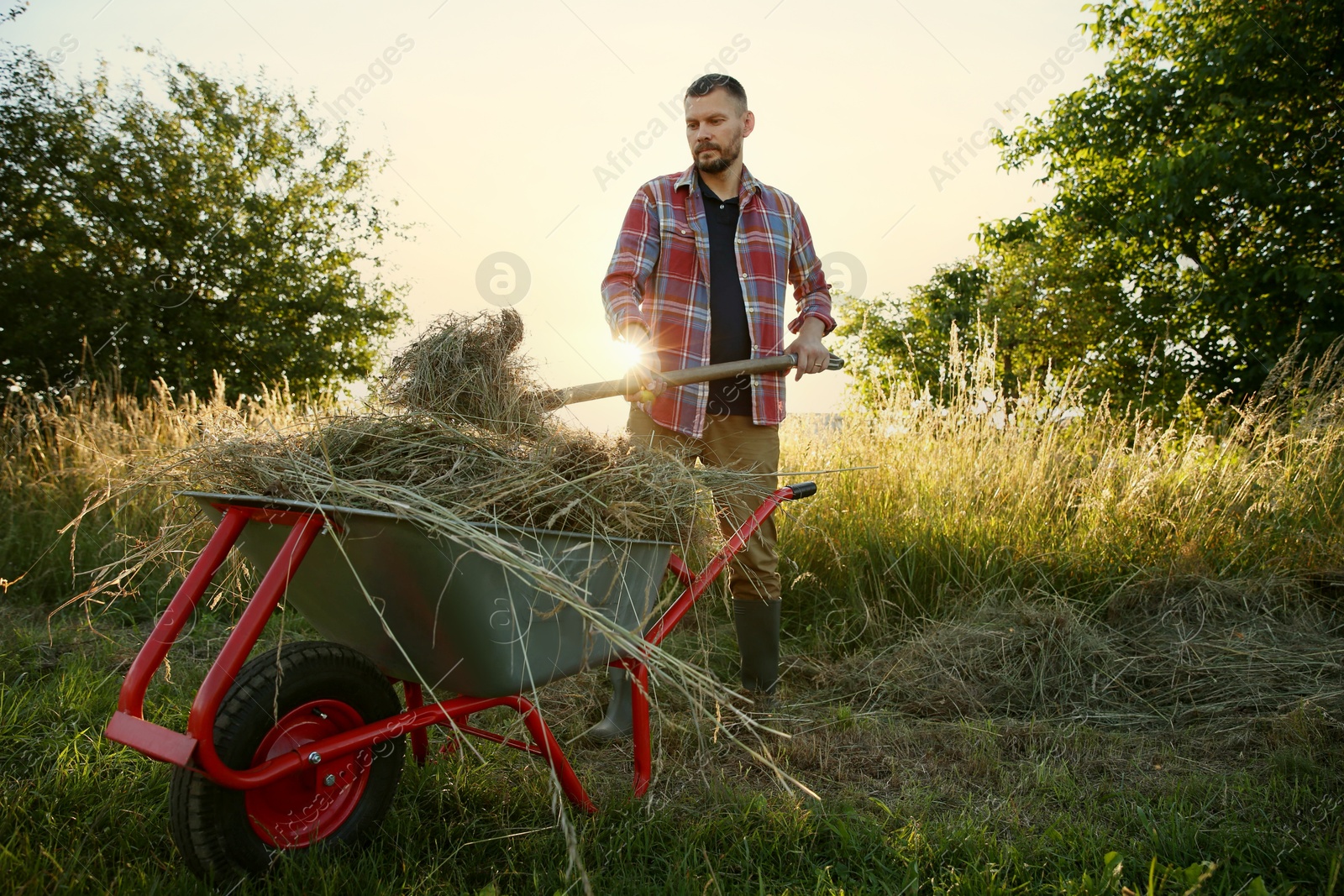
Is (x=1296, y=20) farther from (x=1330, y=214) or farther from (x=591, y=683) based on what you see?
(x=591, y=683)

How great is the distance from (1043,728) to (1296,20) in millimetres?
9736

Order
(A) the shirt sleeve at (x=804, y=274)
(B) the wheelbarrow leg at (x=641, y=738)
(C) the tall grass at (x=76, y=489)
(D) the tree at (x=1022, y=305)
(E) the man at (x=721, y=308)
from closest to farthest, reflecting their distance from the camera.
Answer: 1. (B) the wheelbarrow leg at (x=641, y=738)
2. (E) the man at (x=721, y=308)
3. (A) the shirt sleeve at (x=804, y=274)
4. (C) the tall grass at (x=76, y=489)
5. (D) the tree at (x=1022, y=305)

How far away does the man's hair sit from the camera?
8.82ft

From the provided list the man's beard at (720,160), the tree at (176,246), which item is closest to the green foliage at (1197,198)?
the man's beard at (720,160)

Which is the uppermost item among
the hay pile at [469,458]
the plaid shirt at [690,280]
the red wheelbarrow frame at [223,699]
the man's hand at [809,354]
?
the plaid shirt at [690,280]

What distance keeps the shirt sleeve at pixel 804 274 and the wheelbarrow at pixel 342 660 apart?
147 cm

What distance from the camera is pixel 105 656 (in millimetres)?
3201

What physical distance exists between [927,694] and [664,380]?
5.52 feet

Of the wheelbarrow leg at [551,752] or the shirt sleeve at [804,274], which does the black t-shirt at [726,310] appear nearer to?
the shirt sleeve at [804,274]

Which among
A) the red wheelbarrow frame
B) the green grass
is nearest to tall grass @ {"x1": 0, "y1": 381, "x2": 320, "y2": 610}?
the green grass

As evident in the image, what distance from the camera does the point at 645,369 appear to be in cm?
227

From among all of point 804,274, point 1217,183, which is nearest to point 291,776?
point 804,274

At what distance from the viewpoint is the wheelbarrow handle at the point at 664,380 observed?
210cm

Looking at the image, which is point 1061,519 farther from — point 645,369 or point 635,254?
point 645,369
